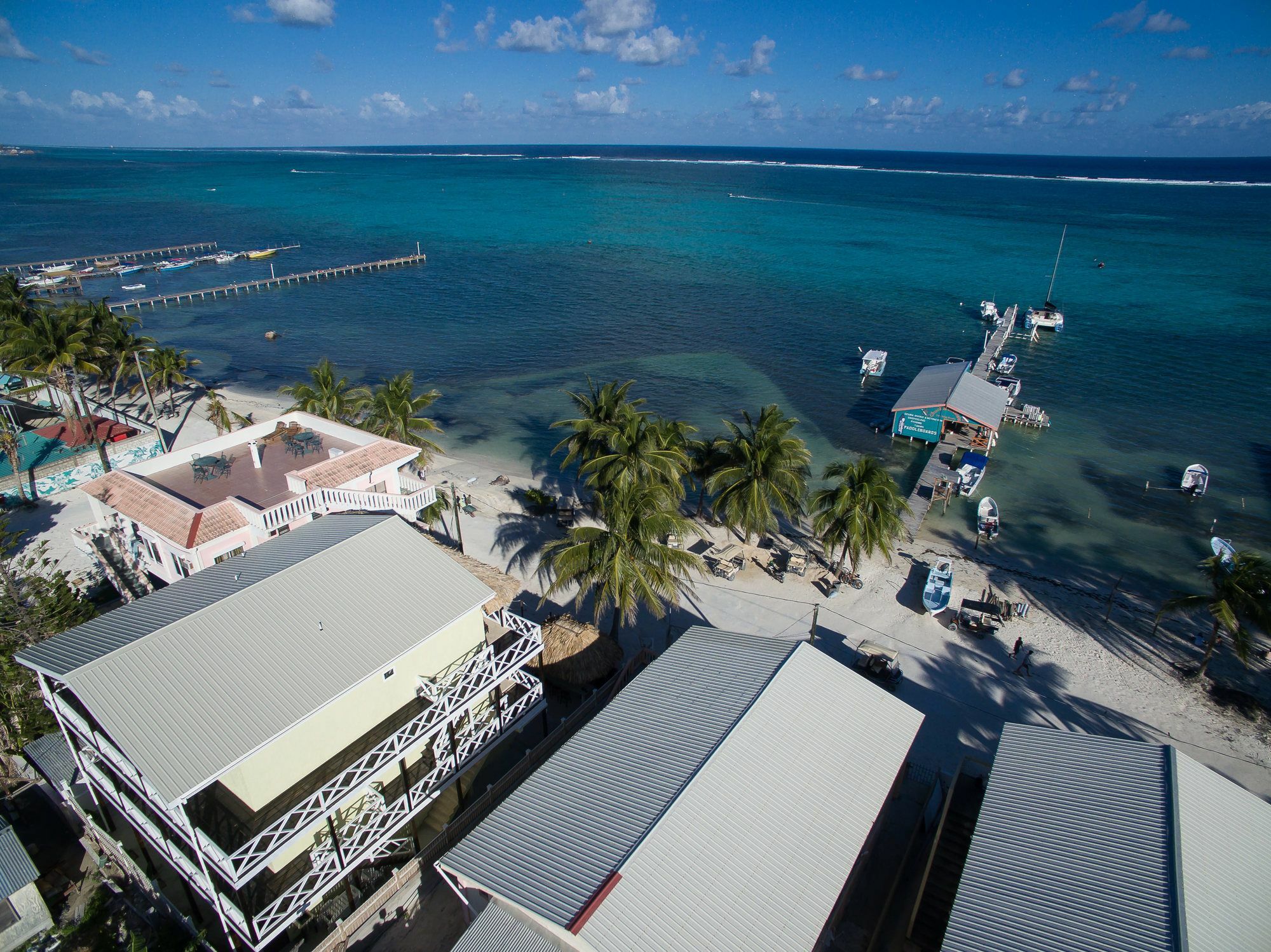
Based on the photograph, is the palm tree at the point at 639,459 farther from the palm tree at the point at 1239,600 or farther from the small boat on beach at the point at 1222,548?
the small boat on beach at the point at 1222,548

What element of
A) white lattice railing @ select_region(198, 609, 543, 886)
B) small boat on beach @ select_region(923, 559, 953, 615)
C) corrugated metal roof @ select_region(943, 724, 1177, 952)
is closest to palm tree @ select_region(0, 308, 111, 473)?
white lattice railing @ select_region(198, 609, 543, 886)

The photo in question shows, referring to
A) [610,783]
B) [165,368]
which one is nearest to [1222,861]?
[610,783]

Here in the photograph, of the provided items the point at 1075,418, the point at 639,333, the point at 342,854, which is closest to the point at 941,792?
the point at 342,854

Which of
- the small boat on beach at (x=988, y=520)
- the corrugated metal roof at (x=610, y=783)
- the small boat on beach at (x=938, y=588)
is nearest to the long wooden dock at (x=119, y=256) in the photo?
the corrugated metal roof at (x=610, y=783)

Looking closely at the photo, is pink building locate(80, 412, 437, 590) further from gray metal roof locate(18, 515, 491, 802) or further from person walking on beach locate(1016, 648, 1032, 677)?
person walking on beach locate(1016, 648, 1032, 677)

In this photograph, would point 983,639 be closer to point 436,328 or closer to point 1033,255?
point 436,328

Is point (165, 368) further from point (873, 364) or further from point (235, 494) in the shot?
point (873, 364)

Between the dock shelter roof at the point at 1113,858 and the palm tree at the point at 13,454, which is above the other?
the dock shelter roof at the point at 1113,858
